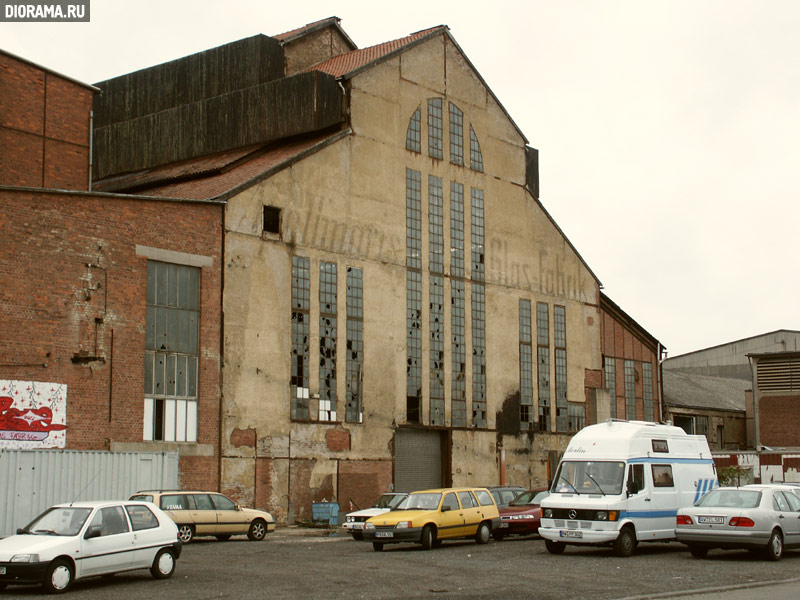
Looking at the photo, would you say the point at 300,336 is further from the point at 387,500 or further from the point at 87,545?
the point at 87,545

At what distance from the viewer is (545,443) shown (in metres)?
42.0

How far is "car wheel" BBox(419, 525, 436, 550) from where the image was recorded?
23.1m

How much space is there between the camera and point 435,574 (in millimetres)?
18156

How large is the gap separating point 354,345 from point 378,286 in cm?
251

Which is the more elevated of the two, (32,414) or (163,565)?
(32,414)

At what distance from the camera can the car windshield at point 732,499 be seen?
2073 cm

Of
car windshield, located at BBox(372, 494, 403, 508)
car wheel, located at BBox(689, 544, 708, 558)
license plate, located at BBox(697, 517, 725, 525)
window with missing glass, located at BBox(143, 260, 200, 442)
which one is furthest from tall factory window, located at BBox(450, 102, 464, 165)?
license plate, located at BBox(697, 517, 725, 525)

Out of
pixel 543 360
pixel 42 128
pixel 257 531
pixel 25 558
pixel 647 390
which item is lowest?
pixel 257 531

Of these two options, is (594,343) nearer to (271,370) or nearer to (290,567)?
(271,370)

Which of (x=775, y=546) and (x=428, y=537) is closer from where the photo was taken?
(x=775, y=546)

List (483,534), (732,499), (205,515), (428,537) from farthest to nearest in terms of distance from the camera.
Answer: (205,515), (483,534), (428,537), (732,499)

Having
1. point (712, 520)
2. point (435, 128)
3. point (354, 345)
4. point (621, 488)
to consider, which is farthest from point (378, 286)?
point (712, 520)

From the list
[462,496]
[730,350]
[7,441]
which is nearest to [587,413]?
[462,496]

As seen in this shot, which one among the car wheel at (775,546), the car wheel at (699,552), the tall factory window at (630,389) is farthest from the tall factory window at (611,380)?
the car wheel at (775,546)
